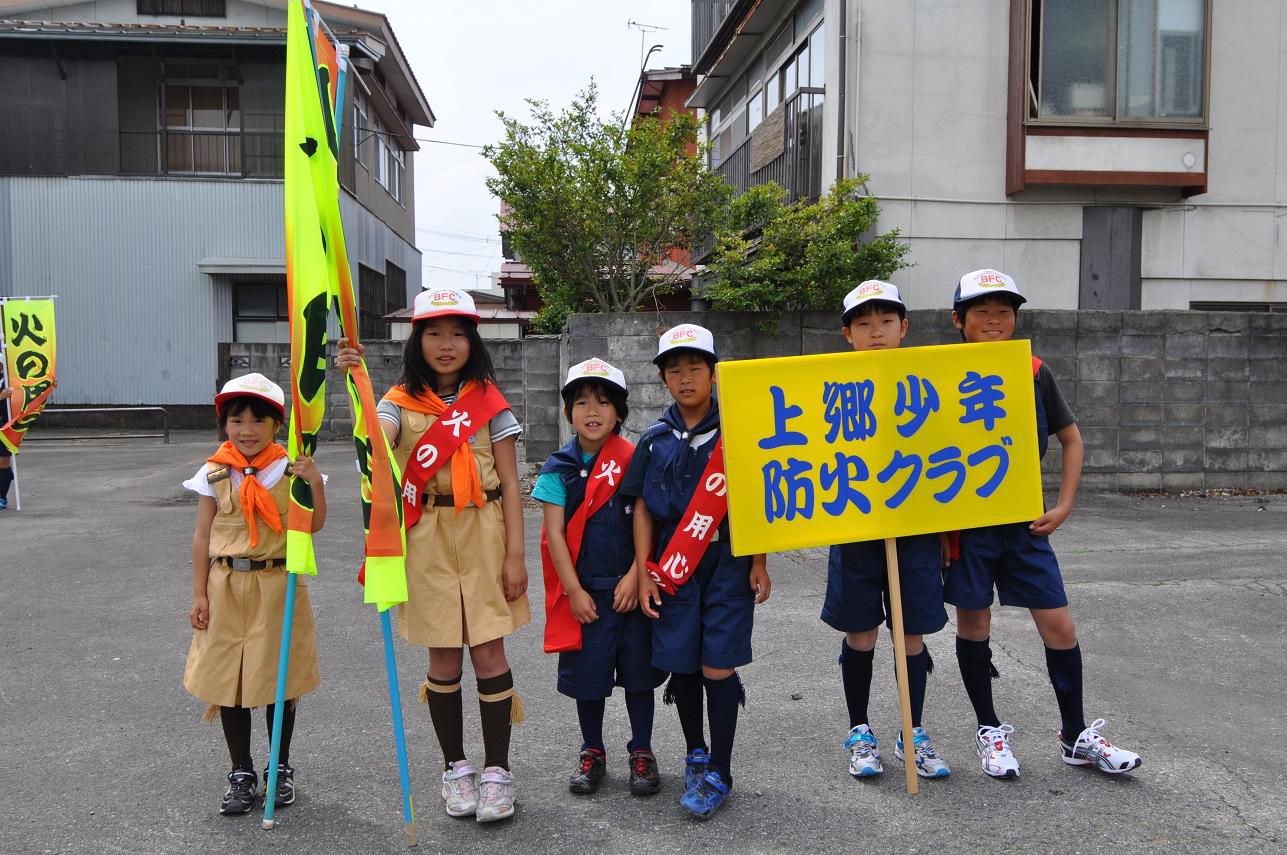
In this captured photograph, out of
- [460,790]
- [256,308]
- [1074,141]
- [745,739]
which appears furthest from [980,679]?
[256,308]

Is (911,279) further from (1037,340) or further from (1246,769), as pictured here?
(1246,769)

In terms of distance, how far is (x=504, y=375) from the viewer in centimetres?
1499

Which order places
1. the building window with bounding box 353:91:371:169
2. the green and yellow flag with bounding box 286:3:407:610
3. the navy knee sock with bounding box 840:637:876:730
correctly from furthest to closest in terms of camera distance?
the building window with bounding box 353:91:371:169 → the navy knee sock with bounding box 840:637:876:730 → the green and yellow flag with bounding box 286:3:407:610

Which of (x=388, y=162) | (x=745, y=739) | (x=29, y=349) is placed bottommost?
(x=745, y=739)

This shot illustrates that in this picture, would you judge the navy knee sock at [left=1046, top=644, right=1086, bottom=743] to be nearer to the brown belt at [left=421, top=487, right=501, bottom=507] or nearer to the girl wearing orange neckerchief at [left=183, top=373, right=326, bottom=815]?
the brown belt at [left=421, top=487, right=501, bottom=507]

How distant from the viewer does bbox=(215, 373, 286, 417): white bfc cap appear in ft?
11.2

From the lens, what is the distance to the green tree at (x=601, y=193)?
377 inches

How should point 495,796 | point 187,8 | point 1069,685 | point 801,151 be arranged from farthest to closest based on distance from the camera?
1. point 187,8
2. point 801,151
3. point 1069,685
4. point 495,796

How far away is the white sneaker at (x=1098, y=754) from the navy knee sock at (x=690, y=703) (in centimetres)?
136

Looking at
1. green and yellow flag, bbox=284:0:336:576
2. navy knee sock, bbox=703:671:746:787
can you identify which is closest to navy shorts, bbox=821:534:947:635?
navy knee sock, bbox=703:671:746:787

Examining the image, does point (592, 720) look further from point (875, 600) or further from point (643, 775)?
point (875, 600)

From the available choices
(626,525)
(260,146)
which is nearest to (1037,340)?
(626,525)

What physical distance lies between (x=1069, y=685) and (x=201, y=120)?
68.2ft

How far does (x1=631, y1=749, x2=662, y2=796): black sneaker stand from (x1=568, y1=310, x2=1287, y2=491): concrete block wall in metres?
5.72
